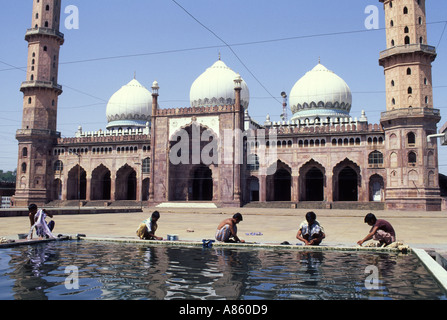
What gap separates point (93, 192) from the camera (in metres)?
40.7

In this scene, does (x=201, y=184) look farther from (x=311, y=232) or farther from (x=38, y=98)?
(x=311, y=232)

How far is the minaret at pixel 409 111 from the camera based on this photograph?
28.7 meters

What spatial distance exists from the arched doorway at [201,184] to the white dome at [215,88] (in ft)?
22.5

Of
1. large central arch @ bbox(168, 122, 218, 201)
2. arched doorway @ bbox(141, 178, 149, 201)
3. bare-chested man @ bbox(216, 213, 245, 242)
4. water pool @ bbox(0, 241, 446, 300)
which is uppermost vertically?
large central arch @ bbox(168, 122, 218, 201)

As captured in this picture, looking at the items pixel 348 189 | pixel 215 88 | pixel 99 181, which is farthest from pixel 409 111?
pixel 99 181

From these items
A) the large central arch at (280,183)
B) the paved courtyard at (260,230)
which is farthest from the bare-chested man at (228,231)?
the large central arch at (280,183)

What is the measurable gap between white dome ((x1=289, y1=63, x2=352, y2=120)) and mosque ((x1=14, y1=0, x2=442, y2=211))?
0.10 metres

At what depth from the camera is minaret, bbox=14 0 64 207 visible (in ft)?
127

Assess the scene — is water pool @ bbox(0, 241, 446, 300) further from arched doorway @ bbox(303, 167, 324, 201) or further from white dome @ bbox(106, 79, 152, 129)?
white dome @ bbox(106, 79, 152, 129)

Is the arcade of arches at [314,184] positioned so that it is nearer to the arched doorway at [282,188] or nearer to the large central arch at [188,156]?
the arched doorway at [282,188]

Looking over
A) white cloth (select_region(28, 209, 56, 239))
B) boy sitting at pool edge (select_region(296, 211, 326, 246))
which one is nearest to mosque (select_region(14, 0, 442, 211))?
boy sitting at pool edge (select_region(296, 211, 326, 246))

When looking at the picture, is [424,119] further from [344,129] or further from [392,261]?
[392,261]
